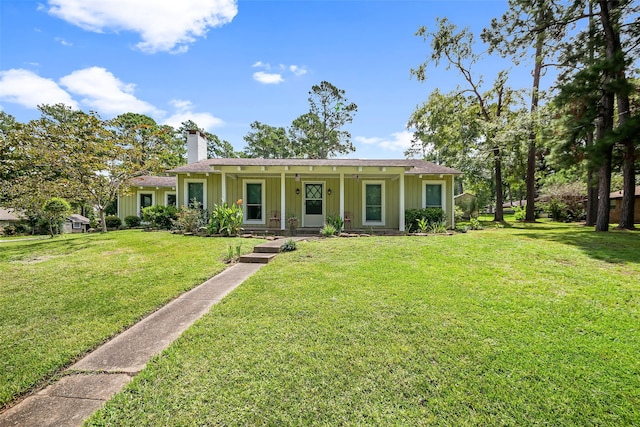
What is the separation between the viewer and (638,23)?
955cm

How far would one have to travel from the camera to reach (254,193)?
1212 centimetres

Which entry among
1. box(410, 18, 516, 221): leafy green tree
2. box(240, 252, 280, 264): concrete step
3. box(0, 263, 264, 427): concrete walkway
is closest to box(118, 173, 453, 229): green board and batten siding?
box(240, 252, 280, 264): concrete step

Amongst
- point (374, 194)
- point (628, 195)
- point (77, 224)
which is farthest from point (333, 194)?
point (77, 224)

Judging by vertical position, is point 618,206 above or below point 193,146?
below

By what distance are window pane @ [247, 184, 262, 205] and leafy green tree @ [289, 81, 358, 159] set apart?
18.2m

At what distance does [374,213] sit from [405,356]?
9786mm

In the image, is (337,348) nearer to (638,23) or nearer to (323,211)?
(323,211)

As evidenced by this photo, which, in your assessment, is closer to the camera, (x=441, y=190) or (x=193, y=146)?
(x=441, y=190)

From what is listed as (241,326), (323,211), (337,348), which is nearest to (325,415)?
(337,348)

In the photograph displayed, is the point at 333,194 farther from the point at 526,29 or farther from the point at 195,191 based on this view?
the point at 526,29

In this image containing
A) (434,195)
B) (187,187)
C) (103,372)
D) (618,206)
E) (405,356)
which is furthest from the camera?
(618,206)

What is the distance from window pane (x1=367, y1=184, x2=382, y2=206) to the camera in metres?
12.1

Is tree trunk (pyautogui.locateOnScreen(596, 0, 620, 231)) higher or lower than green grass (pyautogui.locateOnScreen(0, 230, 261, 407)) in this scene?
higher

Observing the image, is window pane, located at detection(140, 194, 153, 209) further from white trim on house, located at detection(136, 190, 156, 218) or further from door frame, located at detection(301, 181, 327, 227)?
door frame, located at detection(301, 181, 327, 227)
